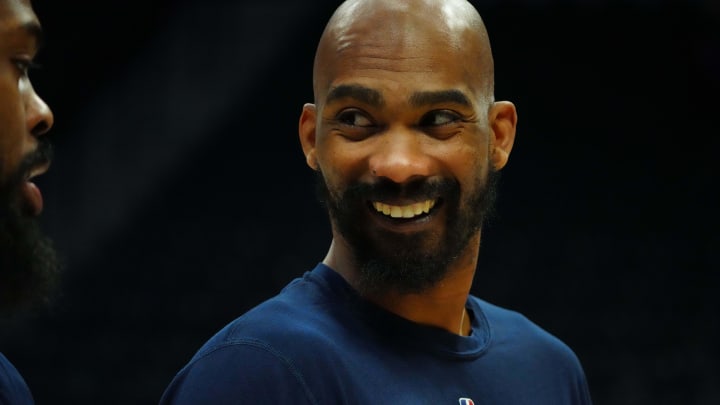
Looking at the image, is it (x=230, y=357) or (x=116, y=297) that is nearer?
(x=230, y=357)

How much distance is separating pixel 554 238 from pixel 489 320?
617 cm

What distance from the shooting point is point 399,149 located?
1.86 meters

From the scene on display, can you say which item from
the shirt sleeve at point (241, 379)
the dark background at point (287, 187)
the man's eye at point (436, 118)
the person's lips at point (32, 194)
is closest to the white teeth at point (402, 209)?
the man's eye at point (436, 118)

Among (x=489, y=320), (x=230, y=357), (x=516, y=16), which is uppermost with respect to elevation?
(x=230, y=357)

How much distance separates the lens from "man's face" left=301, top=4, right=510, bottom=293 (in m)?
1.88

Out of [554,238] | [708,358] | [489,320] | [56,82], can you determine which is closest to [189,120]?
[56,82]

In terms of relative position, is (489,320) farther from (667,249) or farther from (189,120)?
(189,120)

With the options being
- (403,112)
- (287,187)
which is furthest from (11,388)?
(287,187)

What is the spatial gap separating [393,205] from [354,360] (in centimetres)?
28

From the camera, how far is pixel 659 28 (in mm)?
9773

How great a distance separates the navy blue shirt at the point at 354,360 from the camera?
173cm

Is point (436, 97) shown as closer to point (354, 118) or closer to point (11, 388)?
point (354, 118)

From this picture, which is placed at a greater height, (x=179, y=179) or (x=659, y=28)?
(x=659, y=28)

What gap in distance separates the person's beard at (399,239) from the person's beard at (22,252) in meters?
0.52
